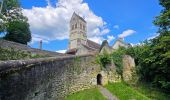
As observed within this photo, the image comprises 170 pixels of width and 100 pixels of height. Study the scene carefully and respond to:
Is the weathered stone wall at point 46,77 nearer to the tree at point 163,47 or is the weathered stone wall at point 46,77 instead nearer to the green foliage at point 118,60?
the green foliage at point 118,60

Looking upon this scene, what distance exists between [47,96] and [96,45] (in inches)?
1643


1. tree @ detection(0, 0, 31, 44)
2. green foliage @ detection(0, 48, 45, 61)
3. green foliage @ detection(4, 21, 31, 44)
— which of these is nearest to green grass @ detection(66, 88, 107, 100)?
green foliage @ detection(0, 48, 45, 61)

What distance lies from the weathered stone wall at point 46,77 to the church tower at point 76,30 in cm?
6719

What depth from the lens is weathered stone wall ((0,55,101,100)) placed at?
708 cm

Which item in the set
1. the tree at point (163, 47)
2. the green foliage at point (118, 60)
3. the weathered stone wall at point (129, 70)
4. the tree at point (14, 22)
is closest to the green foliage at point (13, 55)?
the tree at point (14, 22)

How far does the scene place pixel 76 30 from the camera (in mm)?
89812

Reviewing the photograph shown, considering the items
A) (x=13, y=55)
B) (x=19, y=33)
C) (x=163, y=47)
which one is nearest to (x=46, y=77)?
(x=163, y=47)

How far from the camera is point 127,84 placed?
74.9 ft

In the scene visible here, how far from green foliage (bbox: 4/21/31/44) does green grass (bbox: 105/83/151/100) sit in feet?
71.6

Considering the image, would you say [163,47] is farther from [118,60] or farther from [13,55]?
[13,55]

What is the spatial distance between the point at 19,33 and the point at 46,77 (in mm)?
29595

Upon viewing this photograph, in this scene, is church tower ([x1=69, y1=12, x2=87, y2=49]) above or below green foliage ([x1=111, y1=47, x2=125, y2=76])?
above

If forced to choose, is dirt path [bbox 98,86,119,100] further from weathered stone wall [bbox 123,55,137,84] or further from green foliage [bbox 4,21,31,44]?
green foliage [bbox 4,21,31,44]

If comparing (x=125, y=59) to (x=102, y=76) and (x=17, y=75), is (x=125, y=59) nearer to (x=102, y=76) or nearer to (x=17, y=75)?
(x=102, y=76)
